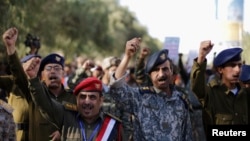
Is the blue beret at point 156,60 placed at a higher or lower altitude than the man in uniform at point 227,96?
higher

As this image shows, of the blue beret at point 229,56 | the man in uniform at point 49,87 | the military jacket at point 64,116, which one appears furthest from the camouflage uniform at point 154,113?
the man in uniform at point 49,87

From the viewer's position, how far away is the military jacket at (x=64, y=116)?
5031 millimetres


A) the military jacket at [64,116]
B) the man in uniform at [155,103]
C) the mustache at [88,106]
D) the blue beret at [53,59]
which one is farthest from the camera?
the blue beret at [53,59]

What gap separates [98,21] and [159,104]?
40084 millimetres

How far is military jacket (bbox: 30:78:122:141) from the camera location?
5.03 m

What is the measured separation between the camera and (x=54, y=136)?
17.3ft

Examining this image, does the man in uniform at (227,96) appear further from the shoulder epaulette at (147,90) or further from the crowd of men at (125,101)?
the shoulder epaulette at (147,90)

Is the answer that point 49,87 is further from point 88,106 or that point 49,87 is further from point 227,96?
point 227,96

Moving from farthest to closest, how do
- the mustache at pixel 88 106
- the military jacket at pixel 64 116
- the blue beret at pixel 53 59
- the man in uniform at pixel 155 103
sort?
the blue beret at pixel 53 59
the man in uniform at pixel 155 103
the mustache at pixel 88 106
the military jacket at pixel 64 116

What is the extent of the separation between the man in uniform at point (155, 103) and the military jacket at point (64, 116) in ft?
0.85

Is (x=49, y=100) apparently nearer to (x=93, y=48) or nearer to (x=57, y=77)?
(x=57, y=77)

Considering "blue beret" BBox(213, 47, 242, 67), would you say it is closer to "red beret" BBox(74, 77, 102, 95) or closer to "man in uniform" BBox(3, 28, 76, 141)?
"red beret" BBox(74, 77, 102, 95)

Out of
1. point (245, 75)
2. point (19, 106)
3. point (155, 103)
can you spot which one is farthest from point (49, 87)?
point (245, 75)

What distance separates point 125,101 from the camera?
213 inches
